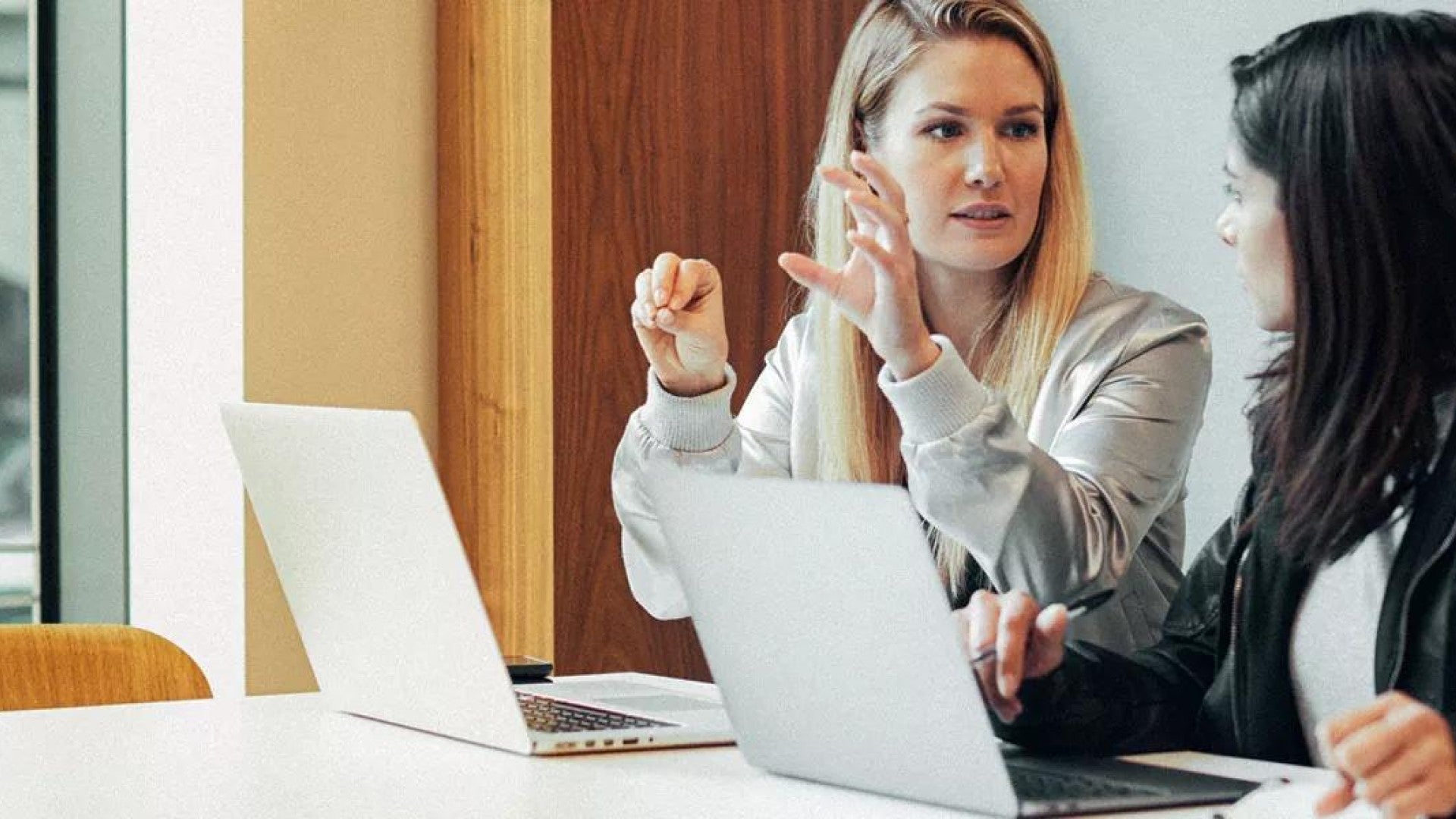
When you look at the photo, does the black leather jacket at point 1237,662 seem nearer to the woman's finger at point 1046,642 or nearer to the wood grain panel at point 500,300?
the woman's finger at point 1046,642

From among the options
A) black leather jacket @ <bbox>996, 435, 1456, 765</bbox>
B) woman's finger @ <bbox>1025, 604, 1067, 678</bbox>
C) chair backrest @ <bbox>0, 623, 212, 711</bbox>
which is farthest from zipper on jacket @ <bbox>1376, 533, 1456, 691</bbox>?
chair backrest @ <bbox>0, 623, 212, 711</bbox>

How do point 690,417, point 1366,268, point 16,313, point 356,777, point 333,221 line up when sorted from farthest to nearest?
1. point 16,313
2. point 333,221
3. point 690,417
4. point 1366,268
5. point 356,777

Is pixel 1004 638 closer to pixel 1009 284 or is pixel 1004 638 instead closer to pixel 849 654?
pixel 849 654

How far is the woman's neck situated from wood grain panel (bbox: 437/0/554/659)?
85 centimetres

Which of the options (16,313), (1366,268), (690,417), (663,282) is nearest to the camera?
(1366,268)

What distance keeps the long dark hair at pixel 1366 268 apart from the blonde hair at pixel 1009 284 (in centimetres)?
55

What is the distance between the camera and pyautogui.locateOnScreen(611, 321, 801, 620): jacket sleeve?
1.96 metres

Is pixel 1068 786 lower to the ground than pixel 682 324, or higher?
lower

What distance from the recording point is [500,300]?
2.80m

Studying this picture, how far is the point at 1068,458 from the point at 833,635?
2.62 feet

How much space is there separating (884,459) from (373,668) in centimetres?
73

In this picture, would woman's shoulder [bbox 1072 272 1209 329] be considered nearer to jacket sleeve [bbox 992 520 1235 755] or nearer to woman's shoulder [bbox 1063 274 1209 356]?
woman's shoulder [bbox 1063 274 1209 356]

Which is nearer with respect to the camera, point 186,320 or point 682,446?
point 682,446

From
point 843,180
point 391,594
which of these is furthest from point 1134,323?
point 391,594
